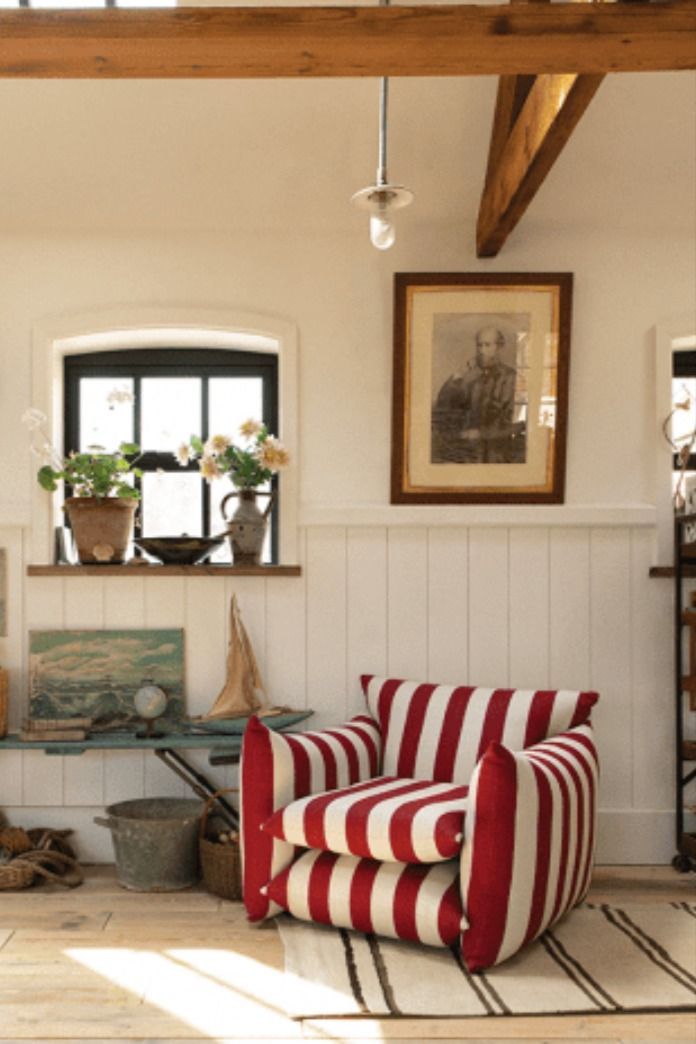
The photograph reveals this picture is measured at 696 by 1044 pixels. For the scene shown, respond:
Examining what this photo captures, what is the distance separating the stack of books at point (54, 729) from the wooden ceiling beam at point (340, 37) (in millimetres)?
2372

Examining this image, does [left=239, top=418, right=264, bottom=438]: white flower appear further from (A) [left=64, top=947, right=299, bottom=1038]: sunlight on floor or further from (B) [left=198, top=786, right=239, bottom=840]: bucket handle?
(A) [left=64, top=947, right=299, bottom=1038]: sunlight on floor

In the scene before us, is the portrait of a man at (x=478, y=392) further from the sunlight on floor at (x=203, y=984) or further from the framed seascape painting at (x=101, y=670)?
the sunlight on floor at (x=203, y=984)

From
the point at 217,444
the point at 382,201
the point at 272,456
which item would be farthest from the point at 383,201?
the point at 217,444

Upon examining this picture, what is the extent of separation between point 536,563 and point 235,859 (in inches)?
66.1

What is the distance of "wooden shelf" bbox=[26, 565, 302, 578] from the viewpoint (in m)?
4.19

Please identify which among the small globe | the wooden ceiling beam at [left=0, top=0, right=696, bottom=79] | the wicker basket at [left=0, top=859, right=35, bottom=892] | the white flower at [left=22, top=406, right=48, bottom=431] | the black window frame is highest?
the wooden ceiling beam at [left=0, top=0, right=696, bottom=79]

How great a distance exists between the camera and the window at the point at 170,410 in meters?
4.63

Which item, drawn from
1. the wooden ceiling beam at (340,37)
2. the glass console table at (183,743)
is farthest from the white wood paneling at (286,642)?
the wooden ceiling beam at (340,37)

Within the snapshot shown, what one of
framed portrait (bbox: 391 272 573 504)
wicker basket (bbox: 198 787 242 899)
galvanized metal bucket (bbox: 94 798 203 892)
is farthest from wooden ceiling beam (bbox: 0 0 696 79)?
galvanized metal bucket (bbox: 94 798 203 892)

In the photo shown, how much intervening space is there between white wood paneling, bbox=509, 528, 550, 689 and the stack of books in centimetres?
173

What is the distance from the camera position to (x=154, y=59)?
2545 millimetres

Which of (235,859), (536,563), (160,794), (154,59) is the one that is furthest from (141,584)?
(154,59)

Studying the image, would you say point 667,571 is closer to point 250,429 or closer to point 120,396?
point 250,429

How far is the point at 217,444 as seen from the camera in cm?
418
